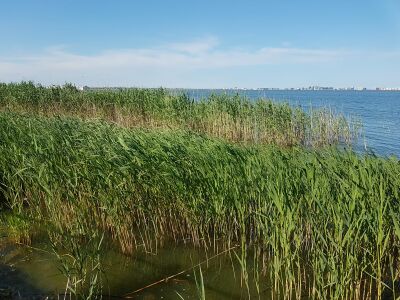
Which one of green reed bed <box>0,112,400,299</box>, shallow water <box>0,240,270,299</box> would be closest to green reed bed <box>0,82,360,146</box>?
green reed bed <box>0,112,400,299</box>

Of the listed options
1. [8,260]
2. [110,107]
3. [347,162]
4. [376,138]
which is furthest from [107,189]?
[376,138]

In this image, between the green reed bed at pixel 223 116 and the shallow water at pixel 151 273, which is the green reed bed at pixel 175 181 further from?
the green reed bed at pixel 223 116

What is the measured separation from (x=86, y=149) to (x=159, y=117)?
518 inches

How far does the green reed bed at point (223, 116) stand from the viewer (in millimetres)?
18047

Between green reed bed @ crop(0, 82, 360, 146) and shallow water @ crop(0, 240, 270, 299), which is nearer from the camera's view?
shallow water @ crop(0, 240, 270, 299)

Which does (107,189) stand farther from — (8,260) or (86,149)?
(8,260)

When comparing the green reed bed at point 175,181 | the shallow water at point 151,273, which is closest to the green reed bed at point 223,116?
the green reed bed at point 175,181

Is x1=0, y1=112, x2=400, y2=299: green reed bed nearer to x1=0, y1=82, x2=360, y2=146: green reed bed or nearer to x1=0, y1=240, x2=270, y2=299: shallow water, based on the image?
x1=0, y1=240, x2=270, y2=299: shallow water

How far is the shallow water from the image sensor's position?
5254 mm

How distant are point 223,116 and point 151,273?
1295 centimetres

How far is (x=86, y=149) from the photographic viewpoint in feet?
21.9

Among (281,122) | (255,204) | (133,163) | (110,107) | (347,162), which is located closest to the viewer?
(347,162)

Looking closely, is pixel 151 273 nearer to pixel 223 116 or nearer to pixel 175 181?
pixel 175 181

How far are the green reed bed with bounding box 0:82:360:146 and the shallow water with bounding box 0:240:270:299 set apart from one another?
10558 mm
